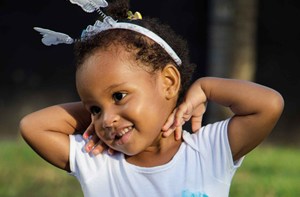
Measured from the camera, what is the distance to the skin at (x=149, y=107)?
3445 mm

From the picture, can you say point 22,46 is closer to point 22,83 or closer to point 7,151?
point 22,83

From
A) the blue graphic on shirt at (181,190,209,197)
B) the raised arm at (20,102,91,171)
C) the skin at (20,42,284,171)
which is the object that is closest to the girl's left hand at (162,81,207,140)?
the skin at (20,42,284,171)

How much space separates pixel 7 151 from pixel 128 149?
482 centimetres

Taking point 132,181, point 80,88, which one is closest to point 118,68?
point 80,88

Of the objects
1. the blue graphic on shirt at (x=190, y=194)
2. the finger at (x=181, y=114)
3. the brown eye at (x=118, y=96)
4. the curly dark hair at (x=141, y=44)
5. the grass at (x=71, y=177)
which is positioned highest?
the curly dark hair at (x=141, y=44)

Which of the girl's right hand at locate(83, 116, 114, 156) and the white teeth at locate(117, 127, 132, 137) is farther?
the girl's right hand at locate(83, 116, 114, 156)

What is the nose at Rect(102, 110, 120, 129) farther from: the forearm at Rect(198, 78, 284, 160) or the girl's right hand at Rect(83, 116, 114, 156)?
the forearm at Rect(198, 78, 284, 160)

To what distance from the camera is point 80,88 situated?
138 inches

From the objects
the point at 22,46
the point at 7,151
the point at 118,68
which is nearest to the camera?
the point at 118,68

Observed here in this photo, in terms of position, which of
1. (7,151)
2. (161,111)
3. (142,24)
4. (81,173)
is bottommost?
(7,151)

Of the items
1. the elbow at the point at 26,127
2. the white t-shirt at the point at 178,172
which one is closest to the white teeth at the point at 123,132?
the white t-shirt at the point at 178,172

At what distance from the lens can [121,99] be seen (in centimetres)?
344

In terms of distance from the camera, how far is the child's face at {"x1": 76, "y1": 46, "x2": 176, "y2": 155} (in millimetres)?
3436

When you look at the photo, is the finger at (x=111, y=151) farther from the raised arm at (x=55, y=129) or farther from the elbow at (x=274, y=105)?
the elbow at (x=274, y=105)
